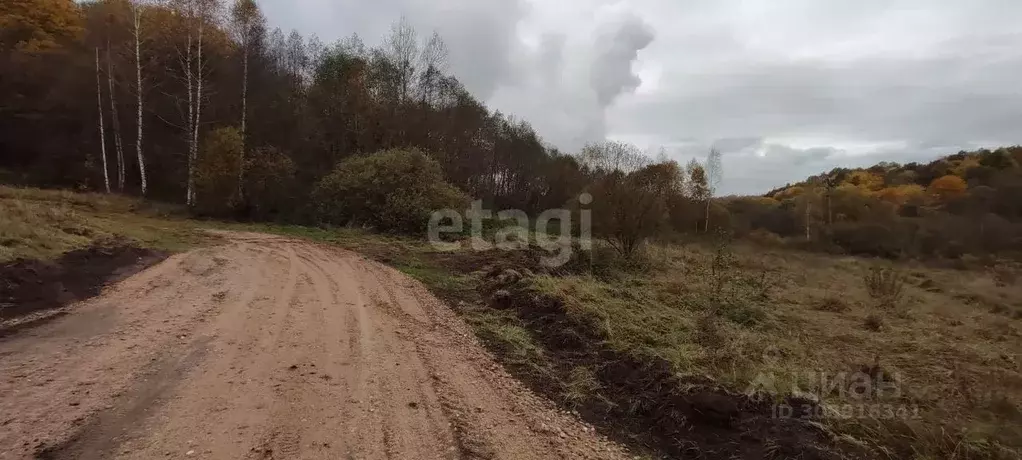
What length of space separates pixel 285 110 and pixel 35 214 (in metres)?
18.4

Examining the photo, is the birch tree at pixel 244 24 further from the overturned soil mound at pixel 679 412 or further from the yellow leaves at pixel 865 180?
the yellow leaves at pixel 865 180

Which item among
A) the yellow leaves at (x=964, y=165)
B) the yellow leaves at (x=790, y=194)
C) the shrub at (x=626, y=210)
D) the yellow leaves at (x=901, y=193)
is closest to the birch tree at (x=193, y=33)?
the shrub at (x=626, y=210)

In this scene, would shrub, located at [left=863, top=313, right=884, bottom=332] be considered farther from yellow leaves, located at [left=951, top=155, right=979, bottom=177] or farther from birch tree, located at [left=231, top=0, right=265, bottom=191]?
yellow leaves, located at [left=951, top=155, right=979, bottom=177]

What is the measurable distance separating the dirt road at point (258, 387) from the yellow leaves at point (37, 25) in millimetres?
28308

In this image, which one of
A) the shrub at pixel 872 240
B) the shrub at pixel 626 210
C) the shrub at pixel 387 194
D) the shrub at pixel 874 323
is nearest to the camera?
the shrub at pixel 874 323

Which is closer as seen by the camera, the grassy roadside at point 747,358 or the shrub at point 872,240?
the grassy roadside at point 747,358

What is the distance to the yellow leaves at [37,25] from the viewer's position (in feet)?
84.2

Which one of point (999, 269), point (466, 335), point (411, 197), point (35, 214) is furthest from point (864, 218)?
point (35, 214)

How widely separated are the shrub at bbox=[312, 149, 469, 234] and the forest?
0.07 metres

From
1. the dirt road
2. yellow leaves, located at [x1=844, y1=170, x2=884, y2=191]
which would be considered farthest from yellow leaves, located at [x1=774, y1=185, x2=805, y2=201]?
the dirt road

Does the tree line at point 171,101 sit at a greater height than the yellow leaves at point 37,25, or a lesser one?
lesser

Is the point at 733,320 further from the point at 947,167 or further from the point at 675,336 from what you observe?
the point at 947,167

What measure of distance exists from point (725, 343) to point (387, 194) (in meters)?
14.9

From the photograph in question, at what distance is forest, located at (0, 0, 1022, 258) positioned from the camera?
1953 cm
